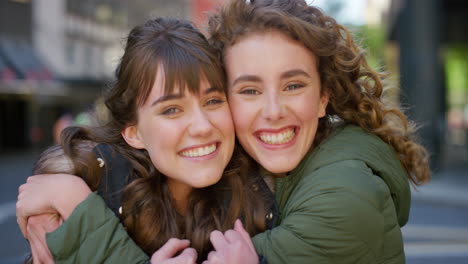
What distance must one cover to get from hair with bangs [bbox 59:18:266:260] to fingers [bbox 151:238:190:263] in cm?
19

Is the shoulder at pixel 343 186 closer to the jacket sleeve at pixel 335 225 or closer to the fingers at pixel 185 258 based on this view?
the jacket sleeve at pixel 335 225

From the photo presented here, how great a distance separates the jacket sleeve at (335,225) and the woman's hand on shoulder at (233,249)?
71 millimetres

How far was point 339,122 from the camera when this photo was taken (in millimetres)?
2850

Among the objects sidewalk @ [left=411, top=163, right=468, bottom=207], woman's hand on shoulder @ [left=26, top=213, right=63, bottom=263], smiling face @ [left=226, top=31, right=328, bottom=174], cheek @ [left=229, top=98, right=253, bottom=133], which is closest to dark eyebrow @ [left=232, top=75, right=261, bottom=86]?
smiling face @ [left=226, top=31, right=328, bottom=174]

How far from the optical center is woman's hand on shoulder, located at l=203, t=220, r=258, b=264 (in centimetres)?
205

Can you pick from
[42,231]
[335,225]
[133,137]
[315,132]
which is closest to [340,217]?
[335,225]

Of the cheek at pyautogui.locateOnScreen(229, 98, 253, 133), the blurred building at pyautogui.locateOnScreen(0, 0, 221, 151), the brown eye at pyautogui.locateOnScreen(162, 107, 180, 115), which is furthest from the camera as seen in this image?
the blurred building at pyautogui.locateOnScreen(0, 0, 221, 151)

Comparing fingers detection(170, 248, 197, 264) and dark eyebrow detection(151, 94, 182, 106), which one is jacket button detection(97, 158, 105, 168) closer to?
dark eyebrow detection(151, 94, 182, 106)

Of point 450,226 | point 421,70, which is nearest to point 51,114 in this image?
point 421,70

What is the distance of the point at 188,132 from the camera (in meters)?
2.36

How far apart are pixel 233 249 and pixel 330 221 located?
1.32 ft

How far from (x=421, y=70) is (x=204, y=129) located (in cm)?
1103

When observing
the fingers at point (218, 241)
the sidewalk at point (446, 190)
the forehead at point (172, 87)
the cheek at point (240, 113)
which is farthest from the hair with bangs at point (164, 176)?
the sidewalk at point (446, 190)

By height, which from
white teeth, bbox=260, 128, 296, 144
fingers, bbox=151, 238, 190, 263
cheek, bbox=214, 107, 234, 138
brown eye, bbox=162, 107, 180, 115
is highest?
brown eye, bbox=162, 107, 180, 115
